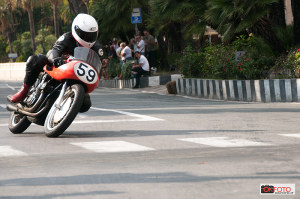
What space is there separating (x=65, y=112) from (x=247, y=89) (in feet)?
30.1

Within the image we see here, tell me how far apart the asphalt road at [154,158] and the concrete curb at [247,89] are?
3.83 meters

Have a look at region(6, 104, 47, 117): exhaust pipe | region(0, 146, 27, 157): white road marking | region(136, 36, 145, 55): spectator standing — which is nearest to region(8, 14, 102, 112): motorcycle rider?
region(6, 104, 47, 117): exhaust pipe

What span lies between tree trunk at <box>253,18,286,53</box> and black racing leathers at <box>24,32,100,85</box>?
10.9 meters

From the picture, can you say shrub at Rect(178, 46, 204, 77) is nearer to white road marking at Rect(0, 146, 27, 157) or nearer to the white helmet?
the white helmet

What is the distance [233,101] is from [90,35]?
346 inches

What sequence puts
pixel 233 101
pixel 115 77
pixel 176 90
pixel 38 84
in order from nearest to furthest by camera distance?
pixel 38 84 → pixel 233 101 → pixel 176 90 → pixel 115 77

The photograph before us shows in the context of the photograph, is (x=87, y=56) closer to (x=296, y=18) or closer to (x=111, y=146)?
(x=111, y=146)

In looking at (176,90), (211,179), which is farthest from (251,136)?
(176,90)

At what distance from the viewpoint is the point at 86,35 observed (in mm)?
10211

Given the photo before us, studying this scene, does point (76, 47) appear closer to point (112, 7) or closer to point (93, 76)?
point (93, 76)

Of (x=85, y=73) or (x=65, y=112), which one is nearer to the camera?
(x=65, y=112)

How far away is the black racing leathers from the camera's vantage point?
10.2 m

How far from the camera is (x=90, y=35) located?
33.5ft

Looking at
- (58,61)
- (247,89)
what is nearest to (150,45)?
(247,89)
